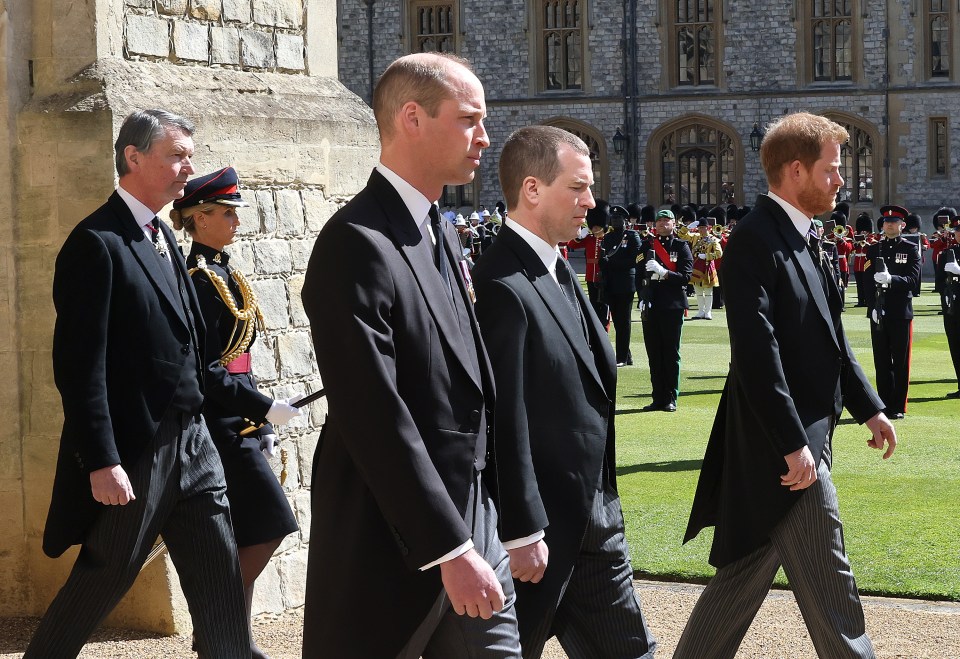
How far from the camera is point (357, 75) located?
36938 millimetres

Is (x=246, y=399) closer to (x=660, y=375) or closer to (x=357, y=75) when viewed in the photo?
(x=660, y=375)

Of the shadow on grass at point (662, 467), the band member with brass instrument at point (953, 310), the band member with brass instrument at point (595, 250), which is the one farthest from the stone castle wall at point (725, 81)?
the shadow on grass at point (662, 467)

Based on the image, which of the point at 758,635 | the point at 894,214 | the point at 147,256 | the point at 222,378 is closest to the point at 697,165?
the point at 894,214

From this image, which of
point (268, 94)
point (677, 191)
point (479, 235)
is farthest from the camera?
point (677, 191)

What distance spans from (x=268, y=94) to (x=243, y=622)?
2294 mm

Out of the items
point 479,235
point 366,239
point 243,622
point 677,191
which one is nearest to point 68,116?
point 243,622

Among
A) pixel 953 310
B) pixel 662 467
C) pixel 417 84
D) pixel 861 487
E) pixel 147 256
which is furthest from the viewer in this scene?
pixel 953 310

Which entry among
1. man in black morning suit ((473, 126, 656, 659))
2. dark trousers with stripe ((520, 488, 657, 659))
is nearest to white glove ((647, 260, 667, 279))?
man in black morning suit ((473, 126, 656, 659))

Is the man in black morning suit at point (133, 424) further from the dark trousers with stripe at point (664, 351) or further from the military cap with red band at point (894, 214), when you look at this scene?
the military cap with red band at point (894, 214)

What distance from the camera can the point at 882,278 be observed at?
1052 centimetres

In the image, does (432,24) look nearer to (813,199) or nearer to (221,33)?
(221,33)

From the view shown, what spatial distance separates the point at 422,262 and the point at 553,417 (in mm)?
798

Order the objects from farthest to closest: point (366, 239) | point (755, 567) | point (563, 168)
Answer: point (755, 567)
point (563, 168)
point (366, 239)

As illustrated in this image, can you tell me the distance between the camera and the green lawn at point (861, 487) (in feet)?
18.8
